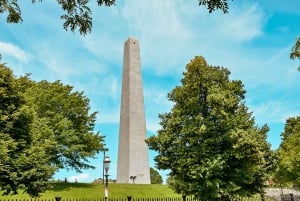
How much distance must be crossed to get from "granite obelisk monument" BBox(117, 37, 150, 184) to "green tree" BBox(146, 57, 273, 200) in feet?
67.9

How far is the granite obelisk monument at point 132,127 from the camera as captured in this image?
127ft

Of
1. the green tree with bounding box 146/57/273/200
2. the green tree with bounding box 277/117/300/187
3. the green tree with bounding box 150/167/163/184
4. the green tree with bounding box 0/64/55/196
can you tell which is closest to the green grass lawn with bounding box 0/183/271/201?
the green tree with bounding box 277/117/300/187

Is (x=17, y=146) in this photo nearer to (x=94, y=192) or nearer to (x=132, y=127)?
(x=94, y=192)

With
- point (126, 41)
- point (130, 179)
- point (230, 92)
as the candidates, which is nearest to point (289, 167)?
point (230, 92)

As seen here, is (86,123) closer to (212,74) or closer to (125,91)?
(125,91)

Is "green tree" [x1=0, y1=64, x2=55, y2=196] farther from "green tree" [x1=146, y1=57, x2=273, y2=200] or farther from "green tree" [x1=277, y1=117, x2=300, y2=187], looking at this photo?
"green tree" [x1=277, y1=117, x2=300, y2=187]

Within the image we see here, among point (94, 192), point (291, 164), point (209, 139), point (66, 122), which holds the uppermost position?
point (66, 122)

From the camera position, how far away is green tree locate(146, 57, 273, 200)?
1628 cm

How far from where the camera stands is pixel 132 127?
39594 mm

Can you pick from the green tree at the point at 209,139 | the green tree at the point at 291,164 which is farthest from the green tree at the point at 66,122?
the green tree at the point at 291,164

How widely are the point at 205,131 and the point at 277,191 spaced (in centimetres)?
3063

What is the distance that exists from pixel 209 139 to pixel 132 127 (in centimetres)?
2337

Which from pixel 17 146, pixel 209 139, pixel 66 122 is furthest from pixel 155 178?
pixel 209 139

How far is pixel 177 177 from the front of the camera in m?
17.6
